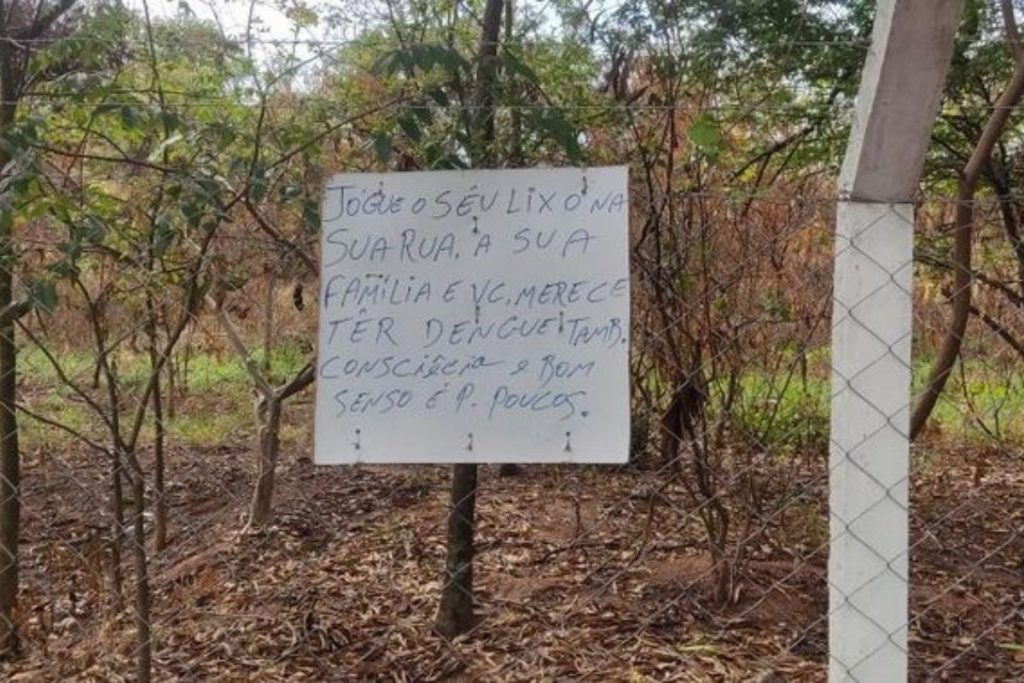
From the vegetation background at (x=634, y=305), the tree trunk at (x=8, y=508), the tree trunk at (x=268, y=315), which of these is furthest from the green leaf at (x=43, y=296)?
the tree trunk at (x=268, y=315)

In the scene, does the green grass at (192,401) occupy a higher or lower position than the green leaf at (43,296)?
lower

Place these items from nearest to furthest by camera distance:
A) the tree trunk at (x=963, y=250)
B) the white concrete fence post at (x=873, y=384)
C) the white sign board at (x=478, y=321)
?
1. the white concrete fence post at (x=873, y=384)
2. the white sign board at (x=478, y=321)
3. the tree trunk at (x=963, y=250)

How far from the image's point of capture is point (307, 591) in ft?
11.5

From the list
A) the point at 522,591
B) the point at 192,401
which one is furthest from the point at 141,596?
the point at 192,401

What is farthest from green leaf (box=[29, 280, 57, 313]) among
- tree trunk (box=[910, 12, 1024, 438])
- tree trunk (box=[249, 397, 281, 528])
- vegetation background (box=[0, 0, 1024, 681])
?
tree trunk (box=[910, 12, 1024, 438])

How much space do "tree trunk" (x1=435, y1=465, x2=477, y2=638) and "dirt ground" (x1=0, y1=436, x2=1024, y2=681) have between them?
61 mm

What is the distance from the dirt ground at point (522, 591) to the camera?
2.88 m

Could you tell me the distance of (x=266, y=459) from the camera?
437 cm

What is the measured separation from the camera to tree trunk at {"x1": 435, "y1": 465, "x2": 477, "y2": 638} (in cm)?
269

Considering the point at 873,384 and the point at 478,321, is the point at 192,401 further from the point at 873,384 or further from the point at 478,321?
the point at 873,384

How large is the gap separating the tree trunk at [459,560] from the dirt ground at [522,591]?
61 mm

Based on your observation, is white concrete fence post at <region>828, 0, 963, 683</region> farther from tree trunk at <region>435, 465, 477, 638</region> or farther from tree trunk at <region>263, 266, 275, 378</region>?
tree trunk at <region>263, 266, 275, 378</region>

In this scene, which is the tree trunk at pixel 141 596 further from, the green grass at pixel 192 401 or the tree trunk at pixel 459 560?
the green grass at pixel 192 401

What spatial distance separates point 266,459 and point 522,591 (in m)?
1.45
